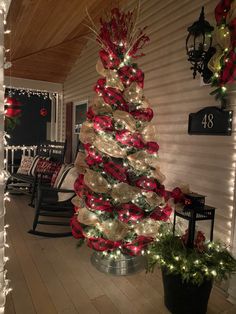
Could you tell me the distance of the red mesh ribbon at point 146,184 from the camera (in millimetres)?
2236

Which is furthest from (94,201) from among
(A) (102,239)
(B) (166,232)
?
(B) (166,232)

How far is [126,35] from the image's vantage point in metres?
2.32

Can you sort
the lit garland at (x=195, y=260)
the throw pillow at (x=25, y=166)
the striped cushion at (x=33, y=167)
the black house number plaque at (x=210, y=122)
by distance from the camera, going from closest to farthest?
the lit garland at (x=195, y=260)
the black house number plaque at (x=210, y=122)
the striped cushion at (x=33, y=167)
the throw pillow at (x=25, y=166)

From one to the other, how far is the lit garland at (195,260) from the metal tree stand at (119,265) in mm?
495

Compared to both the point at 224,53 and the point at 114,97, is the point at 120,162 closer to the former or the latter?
the point at 114,97

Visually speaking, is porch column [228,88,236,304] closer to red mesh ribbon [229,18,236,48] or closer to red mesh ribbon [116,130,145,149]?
red mesh ribbon [229,18,236,48]

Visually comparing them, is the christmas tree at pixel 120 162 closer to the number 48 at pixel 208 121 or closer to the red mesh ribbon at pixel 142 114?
the red mesh ribbon at pixel 142 114

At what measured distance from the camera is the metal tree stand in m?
2.37

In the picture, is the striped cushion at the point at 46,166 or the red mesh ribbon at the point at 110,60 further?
the striped cushion at the point at 46,166

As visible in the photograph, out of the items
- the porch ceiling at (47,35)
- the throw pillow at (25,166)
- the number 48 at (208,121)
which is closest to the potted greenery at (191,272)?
the number 48 at (208,121)

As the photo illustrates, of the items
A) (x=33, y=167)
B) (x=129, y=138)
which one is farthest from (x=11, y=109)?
(x=33, y=167)

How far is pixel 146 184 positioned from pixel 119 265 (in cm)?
80

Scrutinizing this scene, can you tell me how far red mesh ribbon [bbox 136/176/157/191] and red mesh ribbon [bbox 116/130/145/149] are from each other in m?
0.29

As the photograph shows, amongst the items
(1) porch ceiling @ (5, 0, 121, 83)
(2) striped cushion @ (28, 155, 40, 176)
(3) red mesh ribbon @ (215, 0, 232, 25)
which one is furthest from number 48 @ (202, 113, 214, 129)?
(2) striped cushion @ (28, 155, 40, 176)
